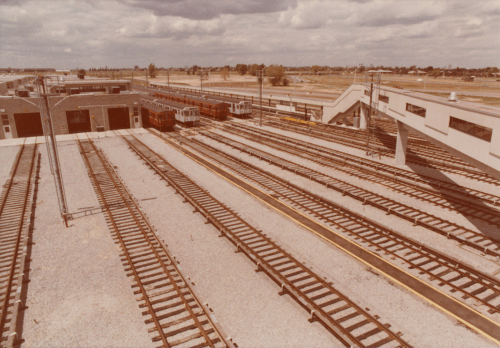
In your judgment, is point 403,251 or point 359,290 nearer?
point 359,290

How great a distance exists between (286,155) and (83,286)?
1028 inches

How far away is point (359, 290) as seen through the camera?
14273 millimetres

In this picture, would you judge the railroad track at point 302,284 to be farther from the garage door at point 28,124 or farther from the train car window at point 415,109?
the garage door at point 28,124

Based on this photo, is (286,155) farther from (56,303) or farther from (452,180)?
(56,303)

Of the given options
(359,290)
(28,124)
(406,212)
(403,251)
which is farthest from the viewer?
(28,124)

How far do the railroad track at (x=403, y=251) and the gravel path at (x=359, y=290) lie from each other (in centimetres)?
171

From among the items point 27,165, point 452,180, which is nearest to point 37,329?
point 27,165

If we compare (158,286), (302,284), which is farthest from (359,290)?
(158,286)

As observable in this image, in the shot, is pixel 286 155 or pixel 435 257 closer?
pixel 435 257

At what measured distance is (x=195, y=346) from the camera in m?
11.4

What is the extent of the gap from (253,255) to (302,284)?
10.4ft

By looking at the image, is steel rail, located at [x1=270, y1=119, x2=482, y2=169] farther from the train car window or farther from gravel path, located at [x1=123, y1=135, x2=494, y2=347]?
gravel path, located at [x1=123, y1=135, x2=494, y2=347]

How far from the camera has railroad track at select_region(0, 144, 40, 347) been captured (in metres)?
12.9

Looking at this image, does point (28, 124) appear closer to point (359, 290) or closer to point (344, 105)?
point (344, 105)
